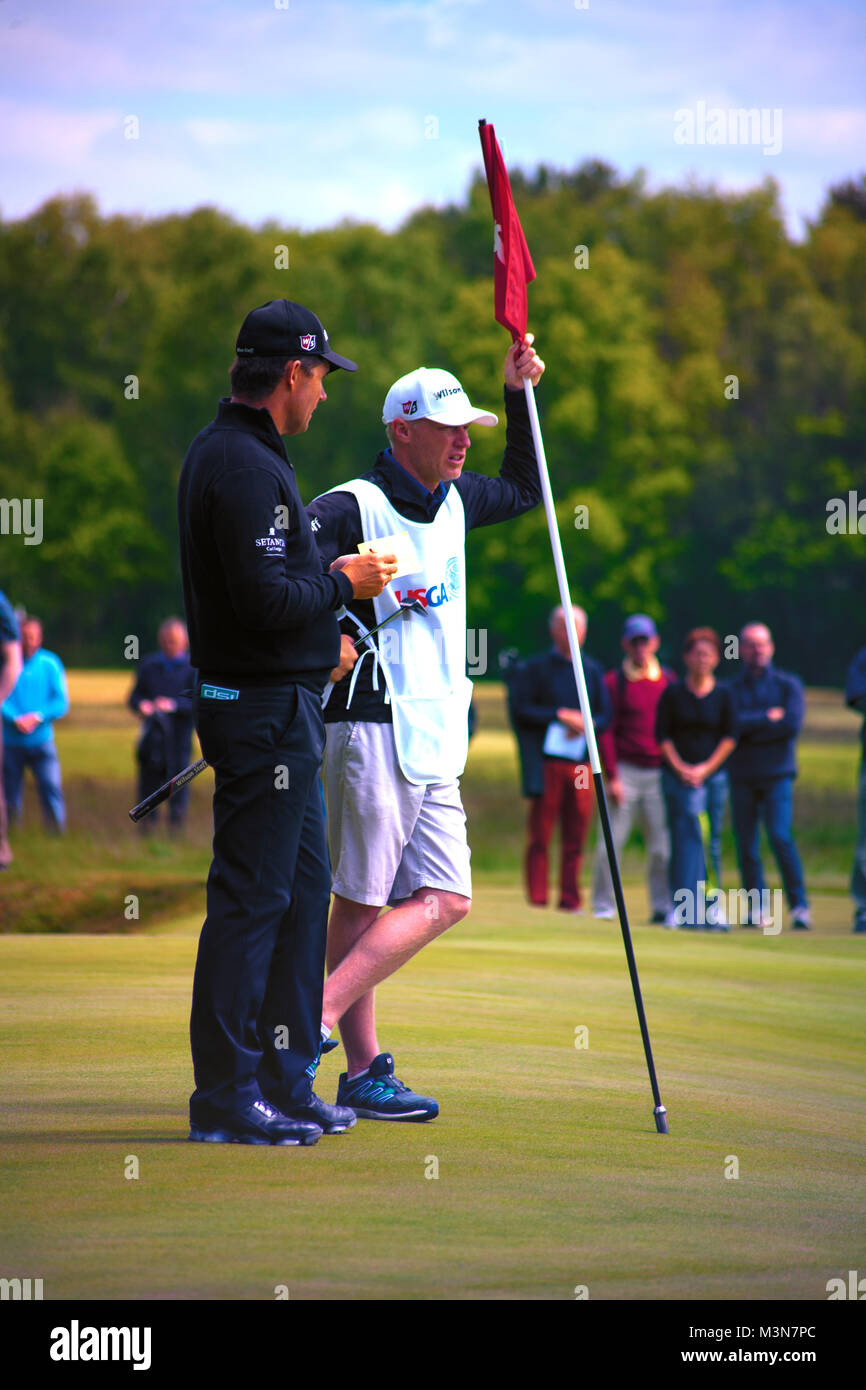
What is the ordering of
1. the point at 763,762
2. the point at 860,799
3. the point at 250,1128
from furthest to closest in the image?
the point at 763,762
the point at 860,799
the point at 250,1128

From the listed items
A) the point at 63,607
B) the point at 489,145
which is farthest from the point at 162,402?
the point at 489,145

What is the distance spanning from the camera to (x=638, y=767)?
13938mm

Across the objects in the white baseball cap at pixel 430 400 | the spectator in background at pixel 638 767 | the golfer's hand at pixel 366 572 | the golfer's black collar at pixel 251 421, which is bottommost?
the spectator in background at pixel 638 767

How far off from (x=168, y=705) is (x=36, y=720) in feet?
3.87

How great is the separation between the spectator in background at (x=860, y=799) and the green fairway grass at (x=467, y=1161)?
398cm

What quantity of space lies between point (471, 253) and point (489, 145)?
174 feet

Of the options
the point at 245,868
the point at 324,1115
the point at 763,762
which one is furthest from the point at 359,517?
the point at 763,762

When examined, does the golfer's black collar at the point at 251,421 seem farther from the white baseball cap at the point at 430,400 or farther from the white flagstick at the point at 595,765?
the white flagstick at the point at 595,765

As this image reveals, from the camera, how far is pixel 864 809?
12688mm

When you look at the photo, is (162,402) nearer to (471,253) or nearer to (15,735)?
(471,253)

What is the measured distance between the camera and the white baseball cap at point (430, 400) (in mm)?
5684

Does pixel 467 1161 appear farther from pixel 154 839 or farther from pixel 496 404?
pixel 496 404

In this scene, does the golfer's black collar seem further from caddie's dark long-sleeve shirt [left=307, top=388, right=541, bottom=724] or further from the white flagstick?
the white flagstick

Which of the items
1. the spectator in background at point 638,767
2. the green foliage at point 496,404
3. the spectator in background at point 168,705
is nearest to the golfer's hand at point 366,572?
the spectator in background at point 638,767
